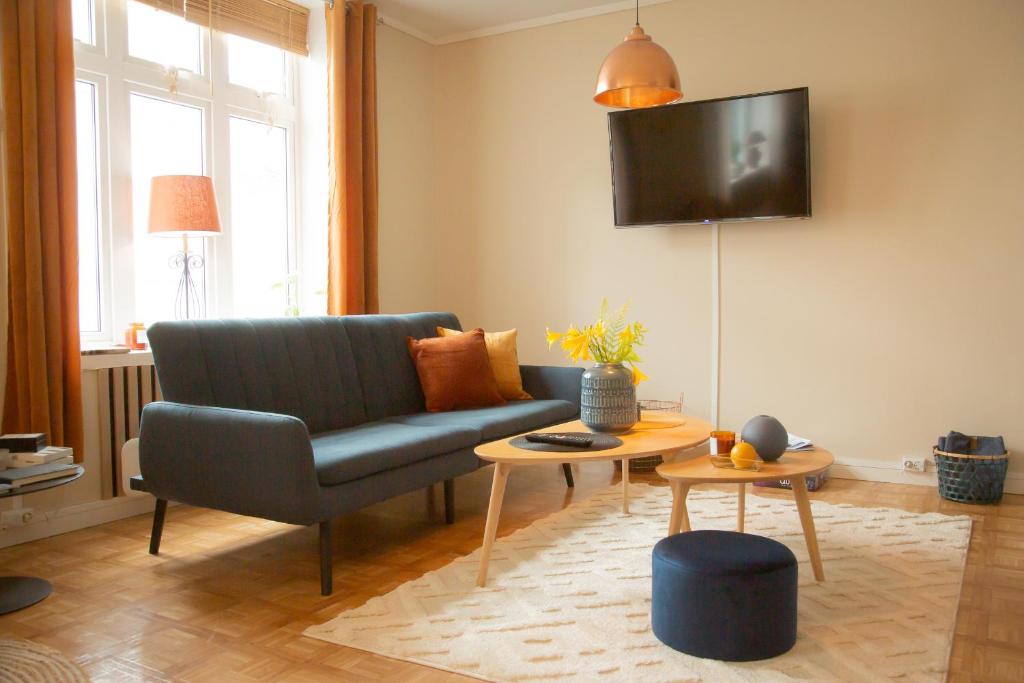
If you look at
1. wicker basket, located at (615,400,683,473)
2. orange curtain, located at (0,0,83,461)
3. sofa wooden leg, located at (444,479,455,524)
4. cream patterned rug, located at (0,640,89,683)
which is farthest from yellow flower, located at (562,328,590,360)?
orange curtain, located at (0,0,83,461)

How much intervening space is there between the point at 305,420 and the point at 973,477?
3.07m

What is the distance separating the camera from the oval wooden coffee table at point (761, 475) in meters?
2.57

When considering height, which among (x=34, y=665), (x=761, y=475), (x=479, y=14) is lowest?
(x=34, y=665)

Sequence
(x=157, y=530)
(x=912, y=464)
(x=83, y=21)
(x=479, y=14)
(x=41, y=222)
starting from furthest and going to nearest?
(x=479, y=14)
(x=912, y=464)
(x=83, y=21)
(x=41, y=222)
(x=157, y=530)

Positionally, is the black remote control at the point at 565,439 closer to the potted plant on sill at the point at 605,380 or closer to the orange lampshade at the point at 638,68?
the potted plant on sill at the point at 605,380

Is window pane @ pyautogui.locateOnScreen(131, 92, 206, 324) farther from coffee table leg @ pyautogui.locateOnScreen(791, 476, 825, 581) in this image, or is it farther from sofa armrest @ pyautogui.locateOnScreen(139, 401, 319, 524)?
coffee table leg @ pyautogui.locateOnScreen(791, 476, 825, 581)

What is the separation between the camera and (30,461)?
2.75 m

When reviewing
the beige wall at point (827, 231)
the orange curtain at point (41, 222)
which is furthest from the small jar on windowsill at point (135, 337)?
the beige wall at point (827, 231)

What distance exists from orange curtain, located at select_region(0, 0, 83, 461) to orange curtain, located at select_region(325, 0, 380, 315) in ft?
5.12

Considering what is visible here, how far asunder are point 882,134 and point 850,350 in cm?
114

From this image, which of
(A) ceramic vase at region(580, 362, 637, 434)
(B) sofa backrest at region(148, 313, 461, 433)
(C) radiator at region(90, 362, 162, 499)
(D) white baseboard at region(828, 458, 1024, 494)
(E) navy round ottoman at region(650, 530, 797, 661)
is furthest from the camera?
(D) white baseboard at region(828, 458, 1024, 494)

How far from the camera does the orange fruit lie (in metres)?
2.65

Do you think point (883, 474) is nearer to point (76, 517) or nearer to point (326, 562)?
point (326, 562)

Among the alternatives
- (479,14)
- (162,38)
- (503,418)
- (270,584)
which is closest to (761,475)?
(503,418)
